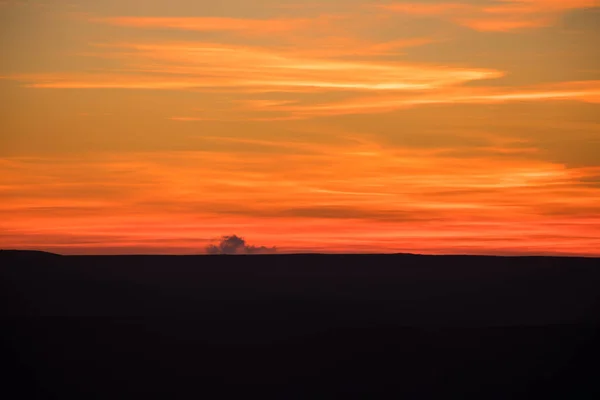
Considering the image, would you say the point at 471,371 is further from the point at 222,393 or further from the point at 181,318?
the point at 181,318

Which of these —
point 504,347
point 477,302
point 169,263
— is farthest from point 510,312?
point 169,263

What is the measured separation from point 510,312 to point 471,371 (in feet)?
61.3

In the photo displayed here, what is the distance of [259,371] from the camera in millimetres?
39031

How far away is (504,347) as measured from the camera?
136 ft

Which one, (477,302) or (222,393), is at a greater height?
(477,302)

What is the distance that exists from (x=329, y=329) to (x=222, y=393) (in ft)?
21.0

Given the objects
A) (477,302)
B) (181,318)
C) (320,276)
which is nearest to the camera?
(181,318)

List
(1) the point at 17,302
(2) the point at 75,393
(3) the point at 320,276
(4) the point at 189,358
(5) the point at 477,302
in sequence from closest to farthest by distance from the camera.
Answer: (2) the point at 75,393
(4) the point at 189,358
(1) the point at 17,302
(5) the point at 477,302
(3) the point at 320,276

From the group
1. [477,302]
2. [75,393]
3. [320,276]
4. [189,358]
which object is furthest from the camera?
[320,276]

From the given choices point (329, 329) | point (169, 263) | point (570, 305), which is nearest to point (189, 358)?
point (329, 329)

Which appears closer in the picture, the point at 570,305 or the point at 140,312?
the point at 140,312

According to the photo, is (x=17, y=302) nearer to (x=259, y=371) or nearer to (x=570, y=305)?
(x=259, y=371)

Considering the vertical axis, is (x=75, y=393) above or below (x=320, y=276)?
below

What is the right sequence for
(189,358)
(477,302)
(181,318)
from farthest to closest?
1. (477,302)
2. (181,318)
3. (189,358)
